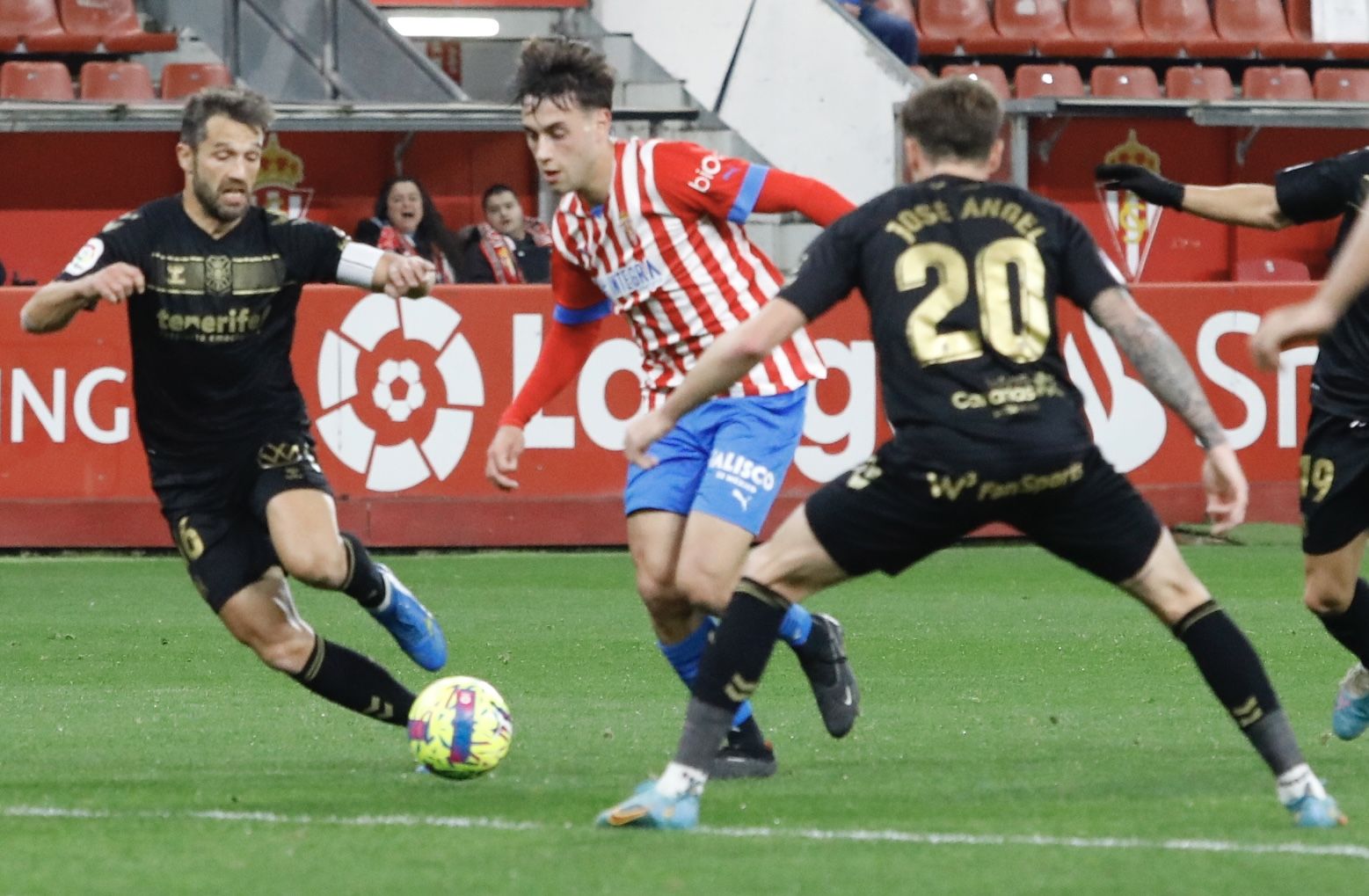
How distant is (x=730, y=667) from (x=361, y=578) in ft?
6.18

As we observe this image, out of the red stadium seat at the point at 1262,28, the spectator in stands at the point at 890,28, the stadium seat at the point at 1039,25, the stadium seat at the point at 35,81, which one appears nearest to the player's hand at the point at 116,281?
the stadium seat at the point at 35,81

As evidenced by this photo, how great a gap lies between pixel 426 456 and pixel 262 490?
7.04 meters

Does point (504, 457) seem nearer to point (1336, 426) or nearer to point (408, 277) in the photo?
point (408, 277)

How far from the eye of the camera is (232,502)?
7031mm

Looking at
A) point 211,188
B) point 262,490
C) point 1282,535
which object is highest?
point 211,188

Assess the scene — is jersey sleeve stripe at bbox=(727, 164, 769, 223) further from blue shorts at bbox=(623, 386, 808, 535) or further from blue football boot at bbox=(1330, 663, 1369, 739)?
blue football boot at bbox=(1330, 663, 1369, 739)

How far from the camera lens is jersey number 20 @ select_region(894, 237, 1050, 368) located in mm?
5387

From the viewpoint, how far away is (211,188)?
6945mm

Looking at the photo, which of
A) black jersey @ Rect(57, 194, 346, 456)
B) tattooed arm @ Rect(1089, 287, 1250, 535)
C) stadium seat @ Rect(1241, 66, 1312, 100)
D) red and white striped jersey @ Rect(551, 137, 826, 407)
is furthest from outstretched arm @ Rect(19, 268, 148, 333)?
stadium seat @ Rect(1241, 66, 1312, 100)

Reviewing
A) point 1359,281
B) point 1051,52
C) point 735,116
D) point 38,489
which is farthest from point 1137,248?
point 1359,281

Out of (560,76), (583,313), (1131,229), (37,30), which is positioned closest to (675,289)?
(583,313)

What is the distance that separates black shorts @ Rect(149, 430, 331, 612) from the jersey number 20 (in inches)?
91.8

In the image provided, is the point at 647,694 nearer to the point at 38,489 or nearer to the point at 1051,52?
the point at 38,489

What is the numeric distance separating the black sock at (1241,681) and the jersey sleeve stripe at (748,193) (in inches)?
77.0
